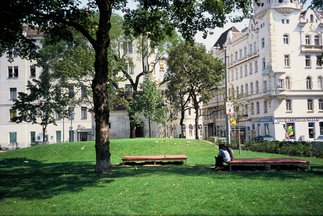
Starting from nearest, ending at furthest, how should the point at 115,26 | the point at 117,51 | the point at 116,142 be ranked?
the point at 116,142 < the point at 115,26 < the point at 117,51

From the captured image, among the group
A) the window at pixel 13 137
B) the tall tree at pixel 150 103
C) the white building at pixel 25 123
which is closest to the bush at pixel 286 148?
the tall tree at pixel 150 103

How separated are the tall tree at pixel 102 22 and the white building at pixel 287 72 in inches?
1576

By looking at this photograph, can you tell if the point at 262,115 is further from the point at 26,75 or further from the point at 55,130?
the point at 26,75

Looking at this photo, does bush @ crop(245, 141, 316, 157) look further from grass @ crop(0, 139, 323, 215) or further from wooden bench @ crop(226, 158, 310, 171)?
grass @ crop(0, 139, 323, 215)

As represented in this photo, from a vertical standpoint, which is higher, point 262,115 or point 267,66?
point 267,66

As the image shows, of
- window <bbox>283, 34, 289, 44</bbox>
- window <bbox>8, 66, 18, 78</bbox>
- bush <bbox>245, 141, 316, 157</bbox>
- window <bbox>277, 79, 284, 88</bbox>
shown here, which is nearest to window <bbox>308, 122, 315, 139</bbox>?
window <bbox>277, 79, 284, 88</bbox>

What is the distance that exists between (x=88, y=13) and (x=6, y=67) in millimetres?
49980

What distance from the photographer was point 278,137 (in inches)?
2172

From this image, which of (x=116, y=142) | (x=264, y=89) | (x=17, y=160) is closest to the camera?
(x=17, y=160)

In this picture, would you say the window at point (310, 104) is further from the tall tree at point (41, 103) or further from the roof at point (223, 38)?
the tall tree at point (41, 103)

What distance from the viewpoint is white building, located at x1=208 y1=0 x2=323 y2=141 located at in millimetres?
56500

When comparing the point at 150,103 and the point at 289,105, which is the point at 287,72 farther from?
the point at 150,103

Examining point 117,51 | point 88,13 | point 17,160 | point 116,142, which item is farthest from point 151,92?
point 88,13

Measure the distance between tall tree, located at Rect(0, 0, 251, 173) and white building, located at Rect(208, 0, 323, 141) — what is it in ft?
131
